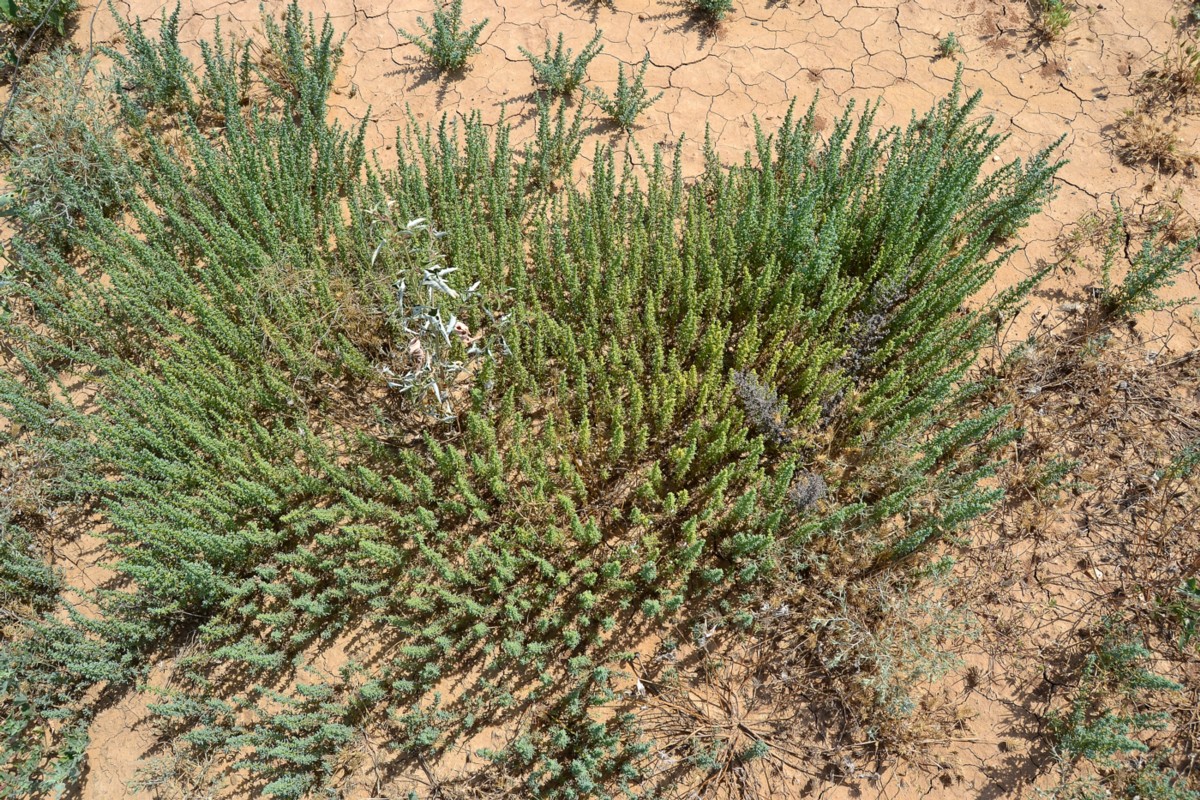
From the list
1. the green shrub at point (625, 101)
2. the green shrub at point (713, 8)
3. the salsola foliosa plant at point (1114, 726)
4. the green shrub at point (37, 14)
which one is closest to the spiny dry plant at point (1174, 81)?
the green shrub at point (713, 8)

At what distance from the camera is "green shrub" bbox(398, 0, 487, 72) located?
15.5 feet

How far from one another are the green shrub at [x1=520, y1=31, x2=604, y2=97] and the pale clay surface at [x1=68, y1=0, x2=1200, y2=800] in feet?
0.43

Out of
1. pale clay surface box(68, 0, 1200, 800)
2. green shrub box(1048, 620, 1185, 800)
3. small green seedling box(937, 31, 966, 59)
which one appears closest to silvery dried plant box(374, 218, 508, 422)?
pale clay surface box(68, 0, 1200, 800)

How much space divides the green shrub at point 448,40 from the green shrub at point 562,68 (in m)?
0.38

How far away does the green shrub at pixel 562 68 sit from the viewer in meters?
4.58

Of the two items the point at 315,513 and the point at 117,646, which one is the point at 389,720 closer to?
the point at 315,513

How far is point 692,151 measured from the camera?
178 inches

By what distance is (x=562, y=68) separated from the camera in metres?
4.60

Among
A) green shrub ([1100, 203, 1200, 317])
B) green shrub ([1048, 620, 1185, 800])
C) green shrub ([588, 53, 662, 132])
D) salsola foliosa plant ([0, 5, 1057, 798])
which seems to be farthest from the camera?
green shrub ([588, 53, 662, 132])

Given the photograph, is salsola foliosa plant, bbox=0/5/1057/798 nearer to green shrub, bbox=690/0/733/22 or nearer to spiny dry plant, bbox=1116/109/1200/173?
spiny dry plant, bbox=1116/109/1200/173

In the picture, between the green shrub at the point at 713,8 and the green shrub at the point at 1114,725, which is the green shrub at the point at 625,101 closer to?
the green shrub at the point at 713,8

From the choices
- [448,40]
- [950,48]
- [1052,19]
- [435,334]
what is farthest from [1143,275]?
[448,40]

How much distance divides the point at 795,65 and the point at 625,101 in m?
1.30

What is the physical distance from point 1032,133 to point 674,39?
2452 millimetres
